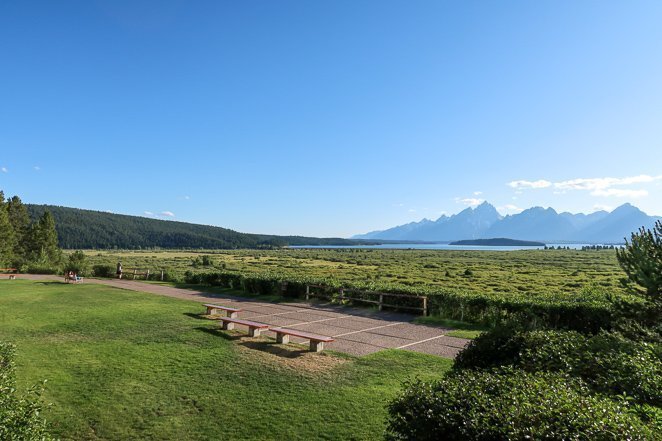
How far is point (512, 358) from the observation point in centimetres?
562

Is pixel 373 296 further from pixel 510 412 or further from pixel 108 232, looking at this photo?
pixel 108 232

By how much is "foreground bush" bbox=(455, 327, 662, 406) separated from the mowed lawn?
6.27 ft

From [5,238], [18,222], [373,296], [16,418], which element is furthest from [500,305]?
[18,222]

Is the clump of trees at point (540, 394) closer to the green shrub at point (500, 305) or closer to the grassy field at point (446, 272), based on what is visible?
the green shrub at point (500, 305)

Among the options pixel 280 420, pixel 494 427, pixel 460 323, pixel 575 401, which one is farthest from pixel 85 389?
pixel 460 323

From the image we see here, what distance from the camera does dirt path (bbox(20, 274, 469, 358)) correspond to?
463 inches

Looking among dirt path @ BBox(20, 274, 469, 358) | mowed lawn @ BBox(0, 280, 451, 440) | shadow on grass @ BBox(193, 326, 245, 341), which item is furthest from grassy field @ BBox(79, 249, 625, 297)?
shadow on grass @ BBox(193, 326, 245, 341)

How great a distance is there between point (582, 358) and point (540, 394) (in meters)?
2.16

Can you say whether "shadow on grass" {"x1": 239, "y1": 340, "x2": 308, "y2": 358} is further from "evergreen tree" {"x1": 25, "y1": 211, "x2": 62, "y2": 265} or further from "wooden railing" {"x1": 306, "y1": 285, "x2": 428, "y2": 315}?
"evergreen tree" {"x1": 25, "y1": 211, "x2": 62, "y2": 265}

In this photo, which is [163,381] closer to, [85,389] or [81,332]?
[85,389]

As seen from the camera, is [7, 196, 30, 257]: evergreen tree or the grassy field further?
[7, 196, 30, 257]: evergreen tree

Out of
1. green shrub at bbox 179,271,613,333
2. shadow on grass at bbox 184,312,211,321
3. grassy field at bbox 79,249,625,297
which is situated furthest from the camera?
grassy field at bbox 79,249,625,297

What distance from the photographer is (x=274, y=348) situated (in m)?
11.2

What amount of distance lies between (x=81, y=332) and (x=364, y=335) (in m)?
8.95
